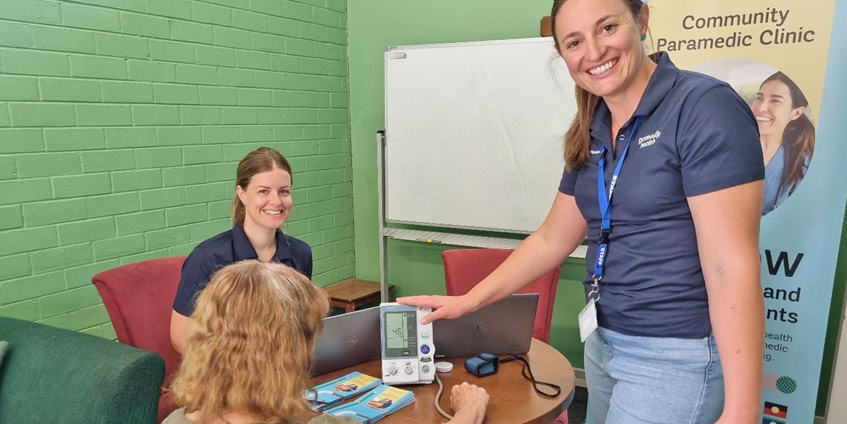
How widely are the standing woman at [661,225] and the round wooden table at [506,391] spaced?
0.70 feet

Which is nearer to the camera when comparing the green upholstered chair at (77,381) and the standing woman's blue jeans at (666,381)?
the standing woman's blue jeans at (666,381)

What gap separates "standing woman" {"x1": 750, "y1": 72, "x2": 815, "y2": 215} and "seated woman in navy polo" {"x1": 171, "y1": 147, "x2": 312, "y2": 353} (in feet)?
6.17

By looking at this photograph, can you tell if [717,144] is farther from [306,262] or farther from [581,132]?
[306,262]

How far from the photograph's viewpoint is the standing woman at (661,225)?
0.94 m

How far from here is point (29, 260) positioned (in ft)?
7.83

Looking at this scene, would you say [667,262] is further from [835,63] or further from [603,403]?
[835,63]

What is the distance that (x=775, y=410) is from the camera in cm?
227

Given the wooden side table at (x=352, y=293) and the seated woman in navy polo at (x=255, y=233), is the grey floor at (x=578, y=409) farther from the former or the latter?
the seated woman in navy polo at (x=255, y=233)

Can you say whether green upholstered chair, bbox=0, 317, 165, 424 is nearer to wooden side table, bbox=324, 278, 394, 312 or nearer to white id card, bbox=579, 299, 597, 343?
white id card, bbox=579, 299, 597, 343

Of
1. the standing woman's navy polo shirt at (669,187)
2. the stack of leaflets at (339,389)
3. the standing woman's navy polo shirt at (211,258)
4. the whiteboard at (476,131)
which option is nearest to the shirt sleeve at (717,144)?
the standing woman's navy polo shirt at (669,187)

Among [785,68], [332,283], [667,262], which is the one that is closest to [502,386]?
[667,262]

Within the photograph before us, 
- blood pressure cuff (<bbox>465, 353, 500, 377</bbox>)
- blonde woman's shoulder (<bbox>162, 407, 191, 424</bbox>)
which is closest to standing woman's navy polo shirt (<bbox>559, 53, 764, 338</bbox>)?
blood pressure cuff (<bbox>465, 353, 500, 377</bbox>)

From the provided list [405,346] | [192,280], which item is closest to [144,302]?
[192,280]

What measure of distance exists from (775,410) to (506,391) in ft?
4.73
